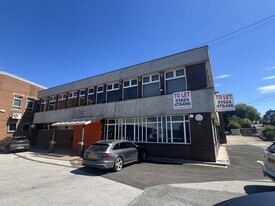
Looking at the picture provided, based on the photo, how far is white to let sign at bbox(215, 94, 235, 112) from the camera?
10.4 meters

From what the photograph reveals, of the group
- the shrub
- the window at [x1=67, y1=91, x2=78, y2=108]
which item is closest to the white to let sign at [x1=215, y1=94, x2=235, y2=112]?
the window at [x1=67, y1=91, x2=78, y2=108]

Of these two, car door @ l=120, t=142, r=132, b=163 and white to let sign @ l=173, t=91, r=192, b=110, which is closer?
car door @ l=120, t=142, r=132, b=163

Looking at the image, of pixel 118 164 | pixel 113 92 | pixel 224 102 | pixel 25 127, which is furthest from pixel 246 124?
pixel 25 127

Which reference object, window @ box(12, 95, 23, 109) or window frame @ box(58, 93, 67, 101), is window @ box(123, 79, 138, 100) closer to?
window frame @ box(58, 93, 67, 101)

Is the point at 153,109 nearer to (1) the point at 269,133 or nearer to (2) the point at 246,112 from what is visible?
(1) the point at 269,133

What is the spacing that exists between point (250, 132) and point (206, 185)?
171ft

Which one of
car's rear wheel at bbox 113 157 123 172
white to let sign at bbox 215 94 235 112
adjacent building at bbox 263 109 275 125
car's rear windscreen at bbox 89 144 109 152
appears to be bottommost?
car's rear wheel at bbox 113 157 123 172

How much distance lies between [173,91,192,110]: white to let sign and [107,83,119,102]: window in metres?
5.94

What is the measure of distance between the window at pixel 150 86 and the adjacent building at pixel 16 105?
18.5m

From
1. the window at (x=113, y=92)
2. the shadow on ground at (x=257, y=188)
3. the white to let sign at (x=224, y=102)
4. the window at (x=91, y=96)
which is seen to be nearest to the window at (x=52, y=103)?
the window at (x=91, y=96)

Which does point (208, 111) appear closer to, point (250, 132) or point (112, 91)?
point (112, 91)

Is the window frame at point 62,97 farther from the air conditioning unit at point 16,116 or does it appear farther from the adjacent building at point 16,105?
the air conditioning unit at point 16,116

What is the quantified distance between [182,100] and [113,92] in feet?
23.5

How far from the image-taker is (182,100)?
11.5 meters
